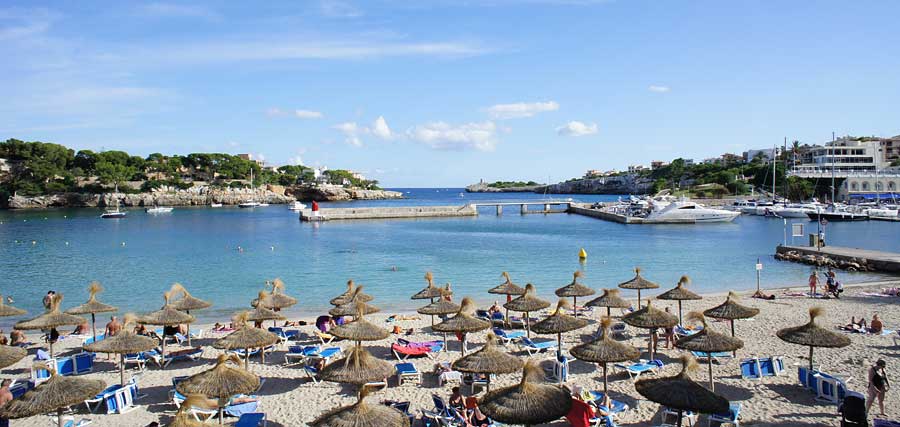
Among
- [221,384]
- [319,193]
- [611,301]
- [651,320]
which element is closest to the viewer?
[221,384]

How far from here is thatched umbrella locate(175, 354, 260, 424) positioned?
8.88 m

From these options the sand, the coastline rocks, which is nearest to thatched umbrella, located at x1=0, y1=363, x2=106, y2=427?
the sand

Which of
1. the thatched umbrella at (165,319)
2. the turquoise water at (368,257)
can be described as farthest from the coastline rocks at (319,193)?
the thatched umbrella at (165,319)

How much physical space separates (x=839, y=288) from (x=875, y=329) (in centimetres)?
629

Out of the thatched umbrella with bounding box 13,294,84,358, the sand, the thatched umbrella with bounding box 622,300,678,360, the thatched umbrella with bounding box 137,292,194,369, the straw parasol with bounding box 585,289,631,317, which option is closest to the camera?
the sand

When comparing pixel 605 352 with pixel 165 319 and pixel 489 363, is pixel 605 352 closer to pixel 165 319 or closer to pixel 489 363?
pixel 489 363

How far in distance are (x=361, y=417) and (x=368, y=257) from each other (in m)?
30.4

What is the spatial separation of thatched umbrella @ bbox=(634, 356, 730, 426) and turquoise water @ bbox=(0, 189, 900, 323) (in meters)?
14.6

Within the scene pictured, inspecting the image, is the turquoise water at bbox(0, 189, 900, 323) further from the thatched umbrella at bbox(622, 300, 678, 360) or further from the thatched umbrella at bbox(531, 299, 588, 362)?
the thatched umbrella at bbox(622, 300, 678, 360)

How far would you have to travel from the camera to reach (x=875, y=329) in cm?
1509

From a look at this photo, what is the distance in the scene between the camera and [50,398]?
8.27m

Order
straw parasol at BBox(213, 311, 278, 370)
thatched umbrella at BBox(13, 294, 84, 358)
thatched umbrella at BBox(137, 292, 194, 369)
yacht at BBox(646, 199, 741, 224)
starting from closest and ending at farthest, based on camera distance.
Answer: straw parasol at BBox(213, 311, 278, 370) → thatched umbrella at BBox(13, 294, 84, 358) → thatched umbrella at BBox(137, 292, 194, 369) → yacht at BBox(646, 199, 741, 224)

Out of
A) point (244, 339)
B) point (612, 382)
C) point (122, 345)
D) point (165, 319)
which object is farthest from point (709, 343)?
point (165, 319)

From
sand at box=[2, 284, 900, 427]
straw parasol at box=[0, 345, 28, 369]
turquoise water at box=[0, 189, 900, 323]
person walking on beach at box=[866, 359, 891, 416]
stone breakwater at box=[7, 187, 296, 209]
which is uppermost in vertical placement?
stone breakwater at box=[7, 187, 296, 209]
